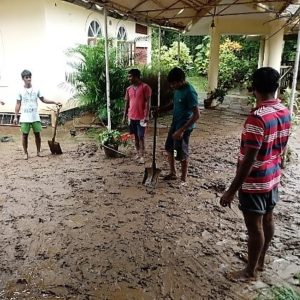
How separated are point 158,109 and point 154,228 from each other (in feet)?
6.20

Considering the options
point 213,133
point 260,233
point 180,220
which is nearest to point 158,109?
point 180,220

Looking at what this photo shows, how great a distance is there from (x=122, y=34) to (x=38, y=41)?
4180 mm

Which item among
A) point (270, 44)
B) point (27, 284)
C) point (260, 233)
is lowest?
point (27, 284)

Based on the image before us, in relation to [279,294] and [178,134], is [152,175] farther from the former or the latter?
[279,294]

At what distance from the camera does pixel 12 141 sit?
296 inches

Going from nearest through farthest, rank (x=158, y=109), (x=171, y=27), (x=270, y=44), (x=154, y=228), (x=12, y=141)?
(x=154, y=228) → (x=158, y=109) → (x=12, y=141) → (x=171, y=27) → (x=270, y=44)

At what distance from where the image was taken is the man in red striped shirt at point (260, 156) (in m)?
2.40

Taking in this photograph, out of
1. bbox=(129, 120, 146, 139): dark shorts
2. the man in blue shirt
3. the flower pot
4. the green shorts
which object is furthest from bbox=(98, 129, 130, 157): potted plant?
the man in blue shirt

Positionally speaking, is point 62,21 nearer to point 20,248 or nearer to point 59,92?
point 59,92

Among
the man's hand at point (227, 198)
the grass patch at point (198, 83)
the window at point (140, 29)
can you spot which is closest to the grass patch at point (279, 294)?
the man's hand at point (227, 198)

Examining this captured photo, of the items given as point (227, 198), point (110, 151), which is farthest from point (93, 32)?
point (227, 198)

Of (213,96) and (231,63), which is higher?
(231,63)

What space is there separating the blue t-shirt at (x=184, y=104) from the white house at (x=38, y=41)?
5.25m

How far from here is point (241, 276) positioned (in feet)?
9.42
